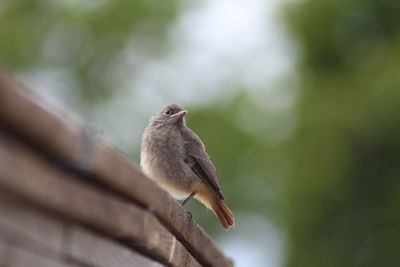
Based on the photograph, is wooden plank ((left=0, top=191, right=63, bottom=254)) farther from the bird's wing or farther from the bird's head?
the bird's head

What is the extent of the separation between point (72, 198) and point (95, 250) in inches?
13.6

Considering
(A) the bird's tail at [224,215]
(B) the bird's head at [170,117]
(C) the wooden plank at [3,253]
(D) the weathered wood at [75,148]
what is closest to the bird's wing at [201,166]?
(A) the bird's tail at [224,215]

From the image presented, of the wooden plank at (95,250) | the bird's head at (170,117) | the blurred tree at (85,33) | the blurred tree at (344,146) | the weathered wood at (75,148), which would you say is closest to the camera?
the weathered wood at (75,148)

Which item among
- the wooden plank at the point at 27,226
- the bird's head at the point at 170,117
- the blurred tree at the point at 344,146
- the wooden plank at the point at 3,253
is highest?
the blurred tree at the point at 344,146

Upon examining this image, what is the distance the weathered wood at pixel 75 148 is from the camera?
2.48 meters

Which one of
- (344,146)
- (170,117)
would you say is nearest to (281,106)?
(344,146)

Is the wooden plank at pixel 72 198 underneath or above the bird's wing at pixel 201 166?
underneath

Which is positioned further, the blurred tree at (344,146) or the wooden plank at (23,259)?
the blurred tree at (344,146)

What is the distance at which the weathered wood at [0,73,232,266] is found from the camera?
8.15ft

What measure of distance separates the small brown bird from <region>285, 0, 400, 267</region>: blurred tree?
7336mm

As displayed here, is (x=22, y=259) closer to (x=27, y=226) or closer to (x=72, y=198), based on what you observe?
(x=27, y=226)

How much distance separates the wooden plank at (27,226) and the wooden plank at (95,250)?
86 mm

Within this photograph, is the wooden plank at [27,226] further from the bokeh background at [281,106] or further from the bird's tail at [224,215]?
the bokeh background at [281,106]

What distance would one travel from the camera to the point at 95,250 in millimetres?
3070
